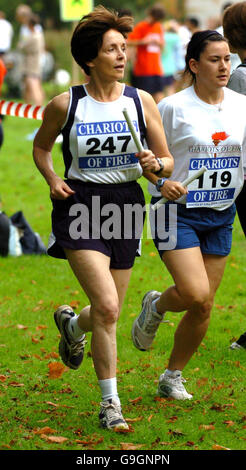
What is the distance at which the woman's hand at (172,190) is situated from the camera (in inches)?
198

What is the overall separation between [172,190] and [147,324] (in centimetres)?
136

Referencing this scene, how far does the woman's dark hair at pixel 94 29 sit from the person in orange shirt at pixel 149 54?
12.7 meters

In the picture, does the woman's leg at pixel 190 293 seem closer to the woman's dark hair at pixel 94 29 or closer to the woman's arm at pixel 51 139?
the woman's arm at pixel 51 139

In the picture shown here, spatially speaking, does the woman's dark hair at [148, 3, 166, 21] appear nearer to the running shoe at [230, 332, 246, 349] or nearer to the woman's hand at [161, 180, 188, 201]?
the running shoe at [230, 332, 246, 349]

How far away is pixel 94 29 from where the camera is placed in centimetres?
497

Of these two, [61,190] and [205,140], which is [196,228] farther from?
[61,190]

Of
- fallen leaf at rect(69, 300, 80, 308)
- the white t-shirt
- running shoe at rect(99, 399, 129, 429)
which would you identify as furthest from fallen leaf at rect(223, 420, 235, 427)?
fallen leaf at rect(69, 300, 80, 308)

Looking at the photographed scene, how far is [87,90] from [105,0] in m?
46.6

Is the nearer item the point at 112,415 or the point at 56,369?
the point at 112,415

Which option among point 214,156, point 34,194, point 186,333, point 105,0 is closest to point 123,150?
point 214,156

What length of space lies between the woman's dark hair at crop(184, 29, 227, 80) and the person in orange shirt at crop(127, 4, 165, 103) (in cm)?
1219

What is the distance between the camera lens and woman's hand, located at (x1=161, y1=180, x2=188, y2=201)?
5023 mm

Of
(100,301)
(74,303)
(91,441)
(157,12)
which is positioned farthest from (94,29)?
(157,12)
